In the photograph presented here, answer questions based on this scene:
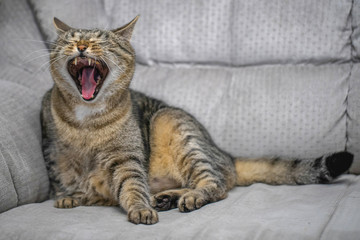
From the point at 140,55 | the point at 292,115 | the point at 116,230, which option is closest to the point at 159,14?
the point at 140,55

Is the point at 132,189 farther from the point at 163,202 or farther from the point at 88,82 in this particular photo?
the point at 88,82

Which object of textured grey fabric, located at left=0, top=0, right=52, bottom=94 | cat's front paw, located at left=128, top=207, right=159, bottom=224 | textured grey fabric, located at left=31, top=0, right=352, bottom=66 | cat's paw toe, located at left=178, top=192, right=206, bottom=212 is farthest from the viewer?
textured grey fabric, located at left=0, top=0, right=52, bottom=94

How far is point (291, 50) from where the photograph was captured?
245cm

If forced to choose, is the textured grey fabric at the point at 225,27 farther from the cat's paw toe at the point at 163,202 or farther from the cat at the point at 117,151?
the cat's paw toe at the point at 163,202

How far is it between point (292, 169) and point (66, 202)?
1.07 metres

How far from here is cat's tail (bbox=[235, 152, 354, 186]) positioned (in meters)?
2.02

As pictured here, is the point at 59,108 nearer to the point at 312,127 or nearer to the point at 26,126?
the point at 26,126

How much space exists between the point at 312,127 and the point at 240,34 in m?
0.66

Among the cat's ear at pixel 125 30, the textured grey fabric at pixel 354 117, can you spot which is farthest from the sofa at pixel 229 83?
the cat's ear at pixel 125 30

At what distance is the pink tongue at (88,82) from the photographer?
75.2 inches

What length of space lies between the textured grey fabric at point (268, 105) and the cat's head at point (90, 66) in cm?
62

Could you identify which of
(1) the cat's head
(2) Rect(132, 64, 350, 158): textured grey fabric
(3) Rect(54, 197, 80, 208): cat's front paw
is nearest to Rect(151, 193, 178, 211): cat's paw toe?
(3) Rect(54, 197, 80, 208): cat's front paw

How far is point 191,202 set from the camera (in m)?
1.78

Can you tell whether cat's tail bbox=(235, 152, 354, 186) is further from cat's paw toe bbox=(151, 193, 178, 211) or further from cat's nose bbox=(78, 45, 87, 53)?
cat's nose bbox=(78, 45, 87, 53)
